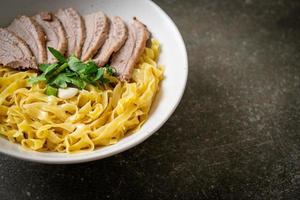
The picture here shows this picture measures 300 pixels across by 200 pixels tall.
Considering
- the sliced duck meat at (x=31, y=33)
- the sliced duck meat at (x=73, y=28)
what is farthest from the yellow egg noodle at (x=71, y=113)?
the sliced duck meat at (x=73, y=28)

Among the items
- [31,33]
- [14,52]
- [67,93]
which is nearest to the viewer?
[67,93]

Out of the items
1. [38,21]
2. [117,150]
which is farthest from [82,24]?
[117,150]

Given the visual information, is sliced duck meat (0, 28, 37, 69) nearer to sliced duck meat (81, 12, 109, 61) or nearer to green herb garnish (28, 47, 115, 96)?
green herb garnish (28, 47, 115, 96)

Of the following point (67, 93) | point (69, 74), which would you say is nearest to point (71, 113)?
point (67, 93)

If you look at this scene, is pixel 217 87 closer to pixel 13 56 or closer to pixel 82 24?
pixel 82 24

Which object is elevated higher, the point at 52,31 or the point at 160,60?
the point at 52,31

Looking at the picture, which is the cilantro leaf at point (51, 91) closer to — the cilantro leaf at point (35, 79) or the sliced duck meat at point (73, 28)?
the cilantro leaf at point (35, 79)

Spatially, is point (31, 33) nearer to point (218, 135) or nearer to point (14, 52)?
point (14, 52)
